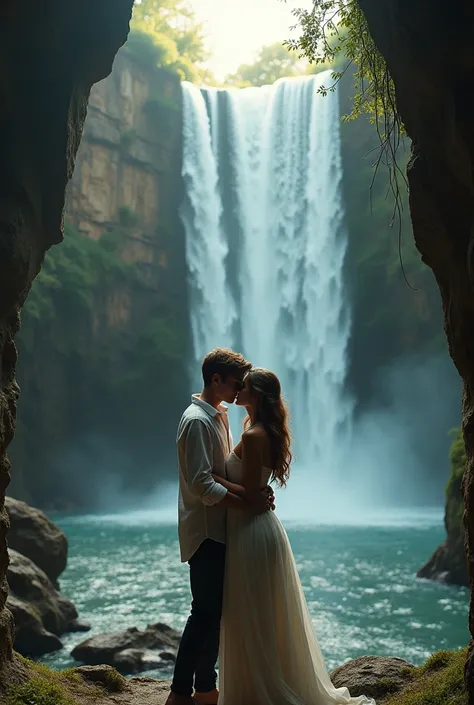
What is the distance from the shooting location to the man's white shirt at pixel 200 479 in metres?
4.18

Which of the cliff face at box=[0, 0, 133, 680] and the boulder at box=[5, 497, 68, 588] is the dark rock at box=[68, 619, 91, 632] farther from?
the cliff face at box=[0, 0, 133, 680]

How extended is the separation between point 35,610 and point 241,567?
6409 mm

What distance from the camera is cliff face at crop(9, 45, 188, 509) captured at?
28266mm

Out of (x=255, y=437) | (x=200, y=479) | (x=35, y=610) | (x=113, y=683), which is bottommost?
(x=35, y=610)

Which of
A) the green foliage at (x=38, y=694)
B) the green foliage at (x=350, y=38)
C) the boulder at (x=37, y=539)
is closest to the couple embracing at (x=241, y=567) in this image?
the green foliage at (x=38, y=694)

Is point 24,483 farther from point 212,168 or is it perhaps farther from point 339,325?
point 212,168

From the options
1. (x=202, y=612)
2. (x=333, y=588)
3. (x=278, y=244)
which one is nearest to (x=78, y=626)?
(x=333, y=588)

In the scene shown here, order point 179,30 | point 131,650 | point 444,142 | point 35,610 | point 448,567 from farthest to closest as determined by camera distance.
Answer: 1. point 179,30
2. point 448,567
3. point 35,610
4. point 131,650
5. point 444,142

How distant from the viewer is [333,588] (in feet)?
43.1

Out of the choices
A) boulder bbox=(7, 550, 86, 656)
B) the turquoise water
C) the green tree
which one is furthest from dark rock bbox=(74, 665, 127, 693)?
the green tree

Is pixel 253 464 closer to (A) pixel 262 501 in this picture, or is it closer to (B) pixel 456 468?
(A) pixel 262 501

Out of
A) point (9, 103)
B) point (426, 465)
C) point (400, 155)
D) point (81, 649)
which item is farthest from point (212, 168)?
point (9, 103)

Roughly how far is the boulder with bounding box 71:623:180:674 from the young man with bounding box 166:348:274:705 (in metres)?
4.53

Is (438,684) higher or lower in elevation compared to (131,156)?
lower
